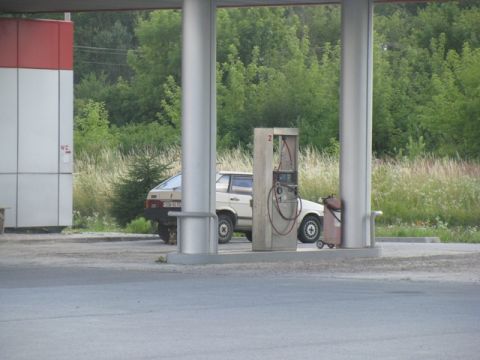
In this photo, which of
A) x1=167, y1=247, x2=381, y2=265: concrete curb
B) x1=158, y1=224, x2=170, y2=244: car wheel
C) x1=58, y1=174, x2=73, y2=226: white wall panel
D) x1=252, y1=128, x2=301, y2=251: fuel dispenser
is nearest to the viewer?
x1=167, y1=247, x2=381, y2=265: concrete curb

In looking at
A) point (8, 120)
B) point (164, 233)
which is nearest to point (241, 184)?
point (164, 233)

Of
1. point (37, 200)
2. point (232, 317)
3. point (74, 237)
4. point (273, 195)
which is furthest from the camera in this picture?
point (37, 200)

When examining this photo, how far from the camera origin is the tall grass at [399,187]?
124ft

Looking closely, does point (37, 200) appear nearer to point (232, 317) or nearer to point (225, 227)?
point (225, 227)

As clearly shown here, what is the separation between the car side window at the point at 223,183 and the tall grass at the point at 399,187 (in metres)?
6.29

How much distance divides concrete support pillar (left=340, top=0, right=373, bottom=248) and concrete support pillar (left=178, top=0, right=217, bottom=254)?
3375 mm

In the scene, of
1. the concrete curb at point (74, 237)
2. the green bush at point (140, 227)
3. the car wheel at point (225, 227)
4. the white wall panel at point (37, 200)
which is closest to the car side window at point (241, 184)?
the car wheel at point (225, 227)

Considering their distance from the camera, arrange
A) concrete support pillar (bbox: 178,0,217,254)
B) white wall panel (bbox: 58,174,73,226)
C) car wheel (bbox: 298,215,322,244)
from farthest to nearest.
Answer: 1. white wall panel (bbox: 58,174,73,226)
2. car wheel (bbox: 298,215,322,244)
3. concrete support pillar (bbox: 178,0,217,254)

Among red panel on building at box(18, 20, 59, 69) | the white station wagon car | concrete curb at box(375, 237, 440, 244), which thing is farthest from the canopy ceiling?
concrete curb at box(375, 237, 440, 244)

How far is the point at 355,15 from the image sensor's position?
2664 centimetres

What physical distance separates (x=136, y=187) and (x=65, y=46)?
160 inches

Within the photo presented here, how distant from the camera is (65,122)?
34156mm

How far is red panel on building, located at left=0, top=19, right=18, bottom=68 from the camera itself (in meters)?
33.1

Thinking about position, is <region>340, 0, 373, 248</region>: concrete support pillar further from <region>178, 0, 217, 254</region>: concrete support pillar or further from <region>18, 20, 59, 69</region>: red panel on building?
<region>18, 20, 59, 69</region>: red panel on building
